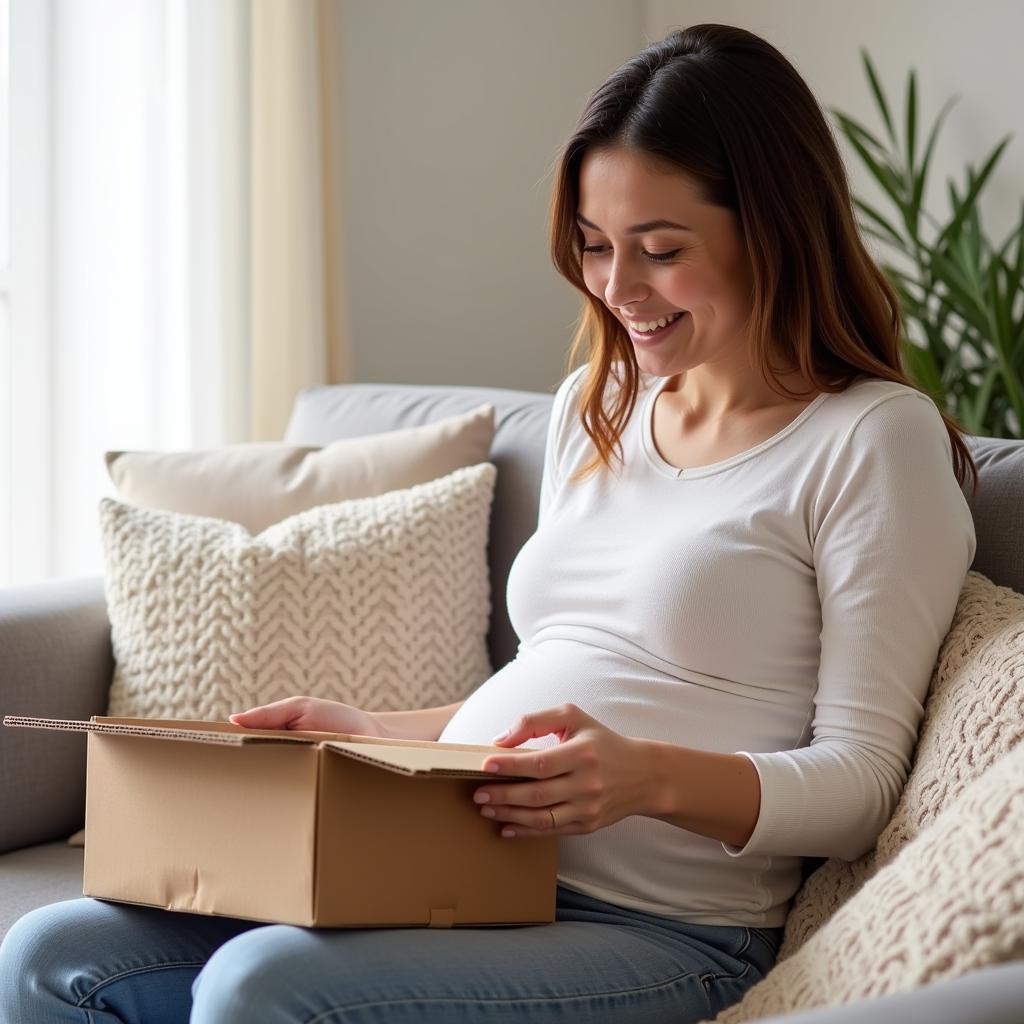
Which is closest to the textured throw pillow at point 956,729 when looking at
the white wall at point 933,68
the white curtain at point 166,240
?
the white wall at point 933,68

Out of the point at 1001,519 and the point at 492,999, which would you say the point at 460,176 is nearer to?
the point at 1001,519

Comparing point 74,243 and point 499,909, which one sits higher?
point 74,243

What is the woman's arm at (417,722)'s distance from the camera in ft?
4.47

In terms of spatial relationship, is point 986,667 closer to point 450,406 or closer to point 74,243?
point 450,406

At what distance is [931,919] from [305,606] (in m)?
0.98

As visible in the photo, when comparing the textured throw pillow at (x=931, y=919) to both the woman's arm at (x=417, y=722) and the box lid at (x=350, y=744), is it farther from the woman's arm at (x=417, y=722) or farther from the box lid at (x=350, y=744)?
the woman's arm at (x=417, y=722)

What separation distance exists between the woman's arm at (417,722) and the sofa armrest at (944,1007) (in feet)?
2.41

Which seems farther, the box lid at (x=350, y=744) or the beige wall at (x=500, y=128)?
the beige wall at (x=500, y=128)

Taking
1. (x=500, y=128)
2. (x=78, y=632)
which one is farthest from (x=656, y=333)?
(x=500, y=128)

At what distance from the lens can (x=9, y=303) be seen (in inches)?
94.9

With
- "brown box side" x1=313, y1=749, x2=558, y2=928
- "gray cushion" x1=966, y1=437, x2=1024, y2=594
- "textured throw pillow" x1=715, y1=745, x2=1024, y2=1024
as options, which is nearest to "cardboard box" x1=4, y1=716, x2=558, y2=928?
"brown box side" x1=313, y1=749, x2=558, y2=928

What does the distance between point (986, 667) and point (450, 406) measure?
1.06 m

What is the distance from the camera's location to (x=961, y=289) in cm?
239

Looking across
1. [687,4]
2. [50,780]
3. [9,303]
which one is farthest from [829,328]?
[687,4]
